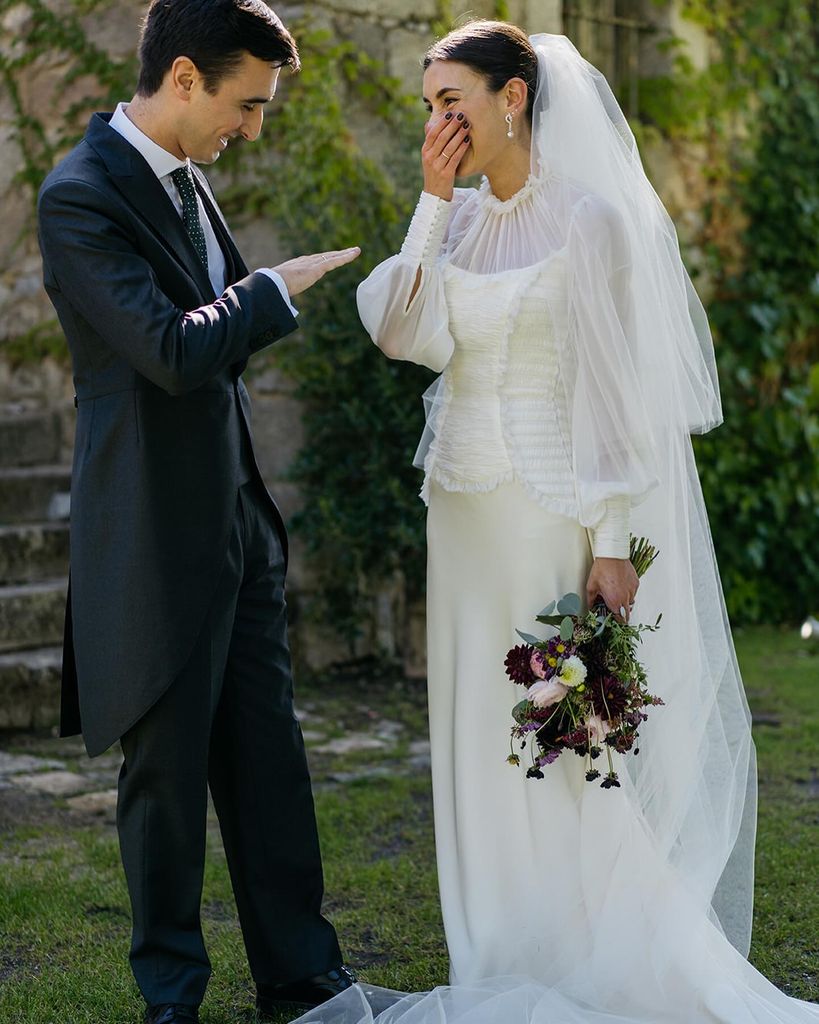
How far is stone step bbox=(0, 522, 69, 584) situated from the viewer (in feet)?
18.6

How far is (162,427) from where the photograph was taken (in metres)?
2.60

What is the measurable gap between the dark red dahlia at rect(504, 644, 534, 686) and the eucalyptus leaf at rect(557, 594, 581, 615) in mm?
103

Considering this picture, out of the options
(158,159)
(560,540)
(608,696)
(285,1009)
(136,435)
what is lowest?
(285,1009)

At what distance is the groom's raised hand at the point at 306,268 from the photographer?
8.66ft

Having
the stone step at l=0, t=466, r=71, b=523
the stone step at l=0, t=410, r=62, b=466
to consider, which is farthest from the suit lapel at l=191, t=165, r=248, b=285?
the stone step at l=0, t=410, r=62, b=466

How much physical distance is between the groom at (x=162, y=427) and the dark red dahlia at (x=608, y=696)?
0.73 meters

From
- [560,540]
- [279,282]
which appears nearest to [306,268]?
[279,282]

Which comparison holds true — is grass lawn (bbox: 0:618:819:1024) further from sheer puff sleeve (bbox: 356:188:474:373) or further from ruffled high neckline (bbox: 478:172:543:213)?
ruffled high neckline (bbox: 478:172:543:213)

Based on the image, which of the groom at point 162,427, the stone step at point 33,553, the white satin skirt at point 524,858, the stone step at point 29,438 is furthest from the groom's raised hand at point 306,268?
the stone step at point 29,438

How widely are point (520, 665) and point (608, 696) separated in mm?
182

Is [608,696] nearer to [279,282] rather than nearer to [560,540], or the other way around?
[560,540]

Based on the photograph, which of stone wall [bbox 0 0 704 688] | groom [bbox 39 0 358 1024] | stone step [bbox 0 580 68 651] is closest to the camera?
groom [bbox 39 0 358 1024]

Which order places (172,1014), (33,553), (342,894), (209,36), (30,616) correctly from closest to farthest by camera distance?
(209,36) < (172,1014) < (342,894) < (30,616) < (33,553)

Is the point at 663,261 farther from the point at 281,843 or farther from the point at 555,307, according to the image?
the point at 281,843
